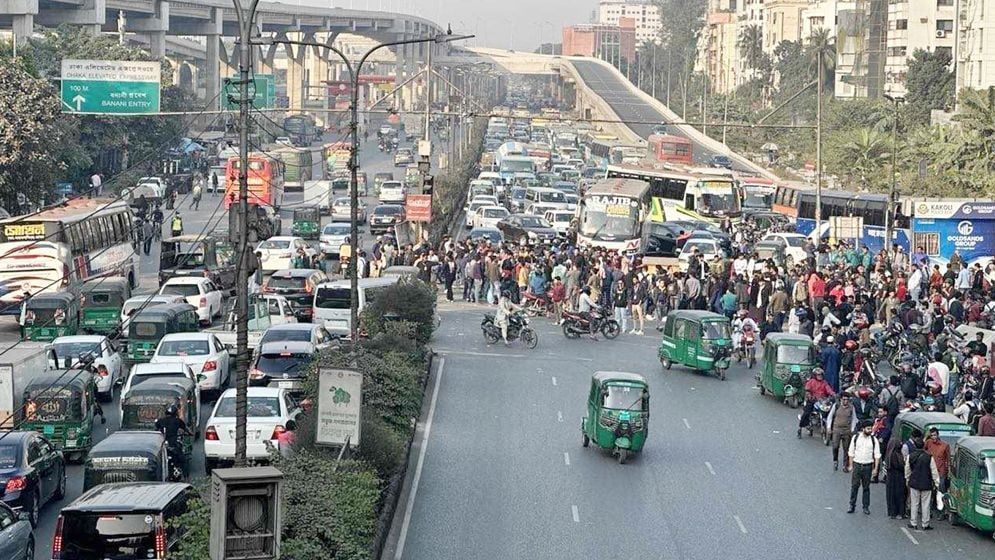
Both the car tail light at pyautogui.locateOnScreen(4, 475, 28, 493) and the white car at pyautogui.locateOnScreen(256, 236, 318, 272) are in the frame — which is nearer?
the car tail light at pyautogui.locateOnScreen(4, 475, 28, 493)

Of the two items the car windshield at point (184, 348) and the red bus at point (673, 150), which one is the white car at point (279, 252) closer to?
the car windshield at point (184, 348)

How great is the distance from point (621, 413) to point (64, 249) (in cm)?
2245

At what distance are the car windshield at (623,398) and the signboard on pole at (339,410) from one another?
633cm

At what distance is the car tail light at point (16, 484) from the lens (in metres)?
22.3

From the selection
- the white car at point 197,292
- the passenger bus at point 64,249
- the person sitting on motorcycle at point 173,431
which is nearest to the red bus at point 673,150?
the passenger bus at point 64,249

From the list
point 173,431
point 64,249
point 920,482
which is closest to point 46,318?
point 64,249

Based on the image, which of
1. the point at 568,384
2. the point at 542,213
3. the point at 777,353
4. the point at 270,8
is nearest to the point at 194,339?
the point at 568,384

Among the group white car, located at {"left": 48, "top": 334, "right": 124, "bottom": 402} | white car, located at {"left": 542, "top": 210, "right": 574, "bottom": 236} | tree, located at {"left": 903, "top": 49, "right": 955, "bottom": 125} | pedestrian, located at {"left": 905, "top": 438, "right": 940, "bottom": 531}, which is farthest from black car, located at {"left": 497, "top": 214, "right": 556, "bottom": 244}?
tree, located at {"left": 903, "top": 49, "right": 955, "bottom": 125}

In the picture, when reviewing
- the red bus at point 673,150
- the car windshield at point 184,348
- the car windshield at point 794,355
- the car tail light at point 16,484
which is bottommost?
the car tail light at point 16,484

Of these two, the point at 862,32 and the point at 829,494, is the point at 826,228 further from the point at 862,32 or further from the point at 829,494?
the point at 862,32

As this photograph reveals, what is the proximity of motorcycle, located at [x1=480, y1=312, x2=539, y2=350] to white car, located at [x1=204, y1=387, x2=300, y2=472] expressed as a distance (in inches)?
549

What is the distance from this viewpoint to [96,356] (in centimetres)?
3225

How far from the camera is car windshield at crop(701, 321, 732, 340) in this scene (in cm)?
3634

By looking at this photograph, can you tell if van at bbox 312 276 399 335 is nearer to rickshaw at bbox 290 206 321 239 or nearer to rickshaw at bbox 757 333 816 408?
rickshaw at bbox 757 333 816 408
